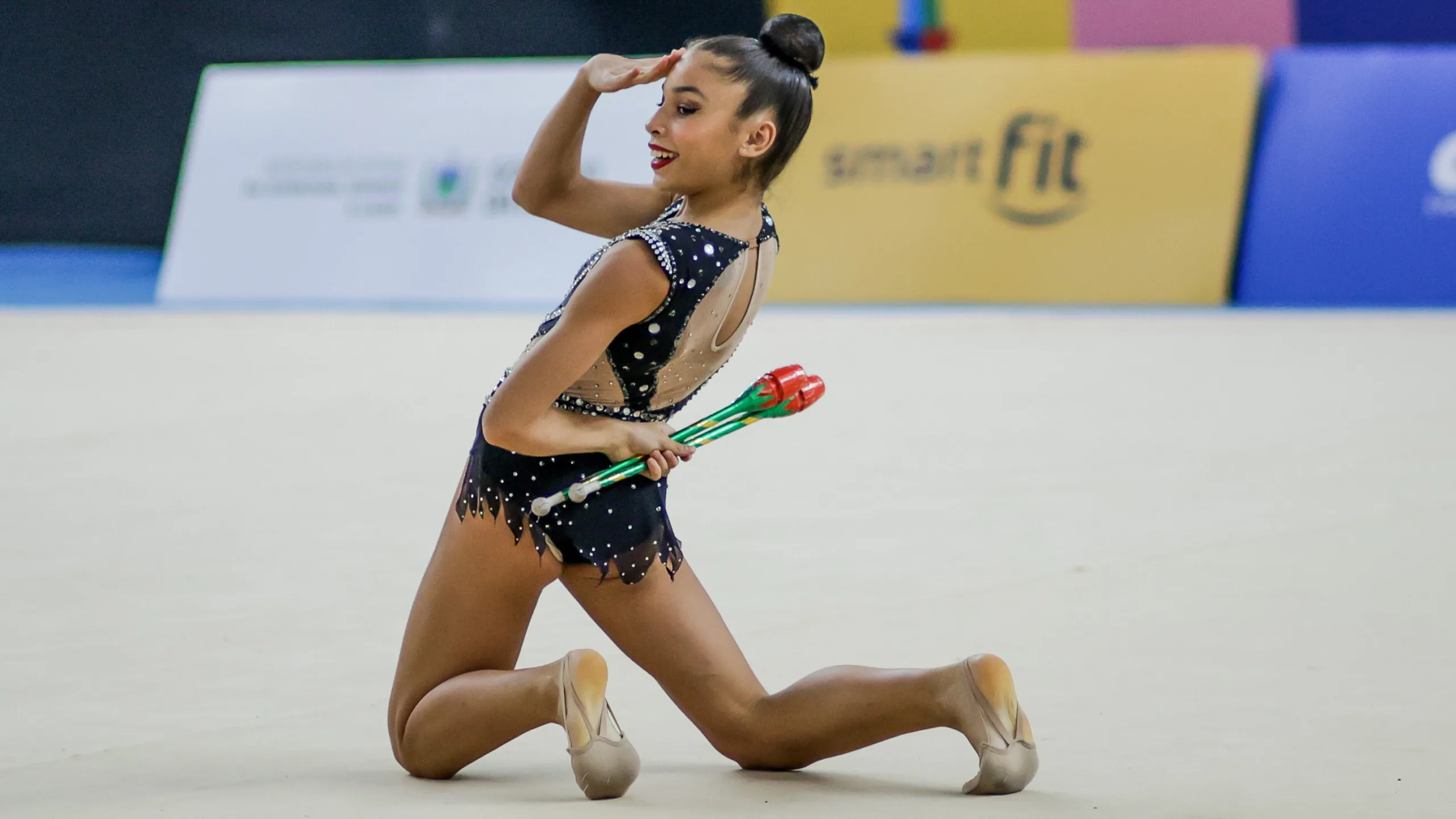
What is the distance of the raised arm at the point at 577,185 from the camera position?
8.86 ft

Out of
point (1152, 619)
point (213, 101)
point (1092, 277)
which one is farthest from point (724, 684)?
point (213, 101)

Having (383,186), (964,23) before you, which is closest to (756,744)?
(383,186)

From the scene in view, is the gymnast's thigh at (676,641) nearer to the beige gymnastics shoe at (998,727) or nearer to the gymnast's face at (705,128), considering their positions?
the beige gymnastics shoe at (998,727)

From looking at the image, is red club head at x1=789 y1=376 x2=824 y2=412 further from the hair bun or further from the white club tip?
the hair bun

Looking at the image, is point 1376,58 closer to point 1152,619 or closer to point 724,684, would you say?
point 1152,619

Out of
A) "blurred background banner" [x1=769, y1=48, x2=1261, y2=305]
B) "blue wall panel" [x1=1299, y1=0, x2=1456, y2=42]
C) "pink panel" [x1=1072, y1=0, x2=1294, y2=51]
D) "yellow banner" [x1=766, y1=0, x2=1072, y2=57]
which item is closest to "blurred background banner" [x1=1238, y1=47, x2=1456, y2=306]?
"blurred background banner" [x1=769, y1=48, x2=1261, y2=305]

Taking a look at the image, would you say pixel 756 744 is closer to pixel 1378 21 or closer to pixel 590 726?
pixel 590 726

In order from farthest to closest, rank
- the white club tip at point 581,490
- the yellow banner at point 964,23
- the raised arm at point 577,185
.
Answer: the yellow banner at point 964,23 < the raised arm at point 577,185 < the white club tip at point 581,490

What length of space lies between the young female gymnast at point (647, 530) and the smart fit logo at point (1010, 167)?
7.93 meters

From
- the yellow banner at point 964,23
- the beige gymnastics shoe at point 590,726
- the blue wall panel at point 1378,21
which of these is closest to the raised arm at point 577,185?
the beige gymnastics shoe at point 590,726

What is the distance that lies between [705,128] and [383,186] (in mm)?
9119

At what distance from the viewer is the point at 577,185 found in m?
2.78

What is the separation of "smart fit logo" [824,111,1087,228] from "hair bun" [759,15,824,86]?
315 inches

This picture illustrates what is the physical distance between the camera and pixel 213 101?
11.9m
